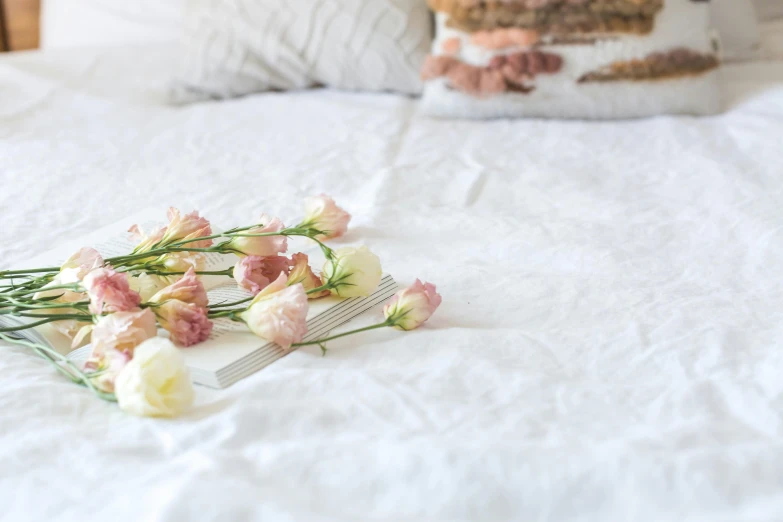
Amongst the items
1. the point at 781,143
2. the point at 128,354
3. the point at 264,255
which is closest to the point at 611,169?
the point at 781,143

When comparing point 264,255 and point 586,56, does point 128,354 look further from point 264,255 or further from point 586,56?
point 586,56

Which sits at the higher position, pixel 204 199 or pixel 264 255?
pixel 264 255

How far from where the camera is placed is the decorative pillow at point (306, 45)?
1.58 meters

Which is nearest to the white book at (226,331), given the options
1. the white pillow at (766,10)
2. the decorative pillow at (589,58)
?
the decorative pillow at (589,58)

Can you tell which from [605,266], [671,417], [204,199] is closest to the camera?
[671,417]

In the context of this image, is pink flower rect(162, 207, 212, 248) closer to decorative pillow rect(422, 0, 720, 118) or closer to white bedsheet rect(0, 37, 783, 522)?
white bedsheet rect(0, 37, 783, 522)

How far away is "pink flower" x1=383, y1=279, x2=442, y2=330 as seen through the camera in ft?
2.34

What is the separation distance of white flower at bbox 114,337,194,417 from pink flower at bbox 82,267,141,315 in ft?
0.23

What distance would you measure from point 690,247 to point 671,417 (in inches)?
14.9

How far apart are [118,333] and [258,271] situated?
0.15 meters

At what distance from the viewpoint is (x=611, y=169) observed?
1202 millimetres

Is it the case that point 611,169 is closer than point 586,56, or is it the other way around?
point 611,169

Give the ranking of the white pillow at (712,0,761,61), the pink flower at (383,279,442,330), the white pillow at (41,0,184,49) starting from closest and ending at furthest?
the pink flower at (383,279,442,330)
the white pillow at (712,0,761,61)
the white pillow at (41,0,184,49)

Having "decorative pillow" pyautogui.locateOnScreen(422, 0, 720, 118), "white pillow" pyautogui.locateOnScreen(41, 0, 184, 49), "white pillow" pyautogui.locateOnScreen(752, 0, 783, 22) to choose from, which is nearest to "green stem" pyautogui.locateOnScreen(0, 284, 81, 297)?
"decorative pillow" pyautogui.locateOnScreen(422, 0, 720, 118)
